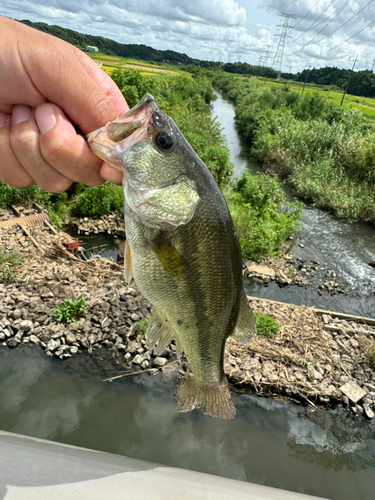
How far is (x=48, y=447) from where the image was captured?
8.28ft

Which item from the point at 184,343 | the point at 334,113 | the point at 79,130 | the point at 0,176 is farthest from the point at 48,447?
the point at 334,113

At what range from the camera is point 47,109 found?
1734 mm

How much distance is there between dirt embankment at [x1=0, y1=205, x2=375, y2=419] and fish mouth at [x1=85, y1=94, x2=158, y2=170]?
521cm

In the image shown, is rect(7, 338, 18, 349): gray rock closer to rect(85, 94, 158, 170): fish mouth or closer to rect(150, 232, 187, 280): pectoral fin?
rect(150, 232, 187, 280): pectoral fin

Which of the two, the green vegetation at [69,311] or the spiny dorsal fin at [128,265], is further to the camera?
the green vegetation at [69,311]

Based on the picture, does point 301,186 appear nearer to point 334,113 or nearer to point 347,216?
point 347,216

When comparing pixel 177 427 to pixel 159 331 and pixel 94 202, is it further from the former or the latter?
pixel 94 202

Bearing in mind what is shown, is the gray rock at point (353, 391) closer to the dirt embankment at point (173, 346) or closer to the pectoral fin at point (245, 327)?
the dirt embankment at point (173, 346)

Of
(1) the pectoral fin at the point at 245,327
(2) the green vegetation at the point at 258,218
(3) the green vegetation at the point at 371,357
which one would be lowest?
(3) the green vegetation at the point at 371,357

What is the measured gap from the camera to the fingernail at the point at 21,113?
1795 millimetres

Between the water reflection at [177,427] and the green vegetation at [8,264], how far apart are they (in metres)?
1.94

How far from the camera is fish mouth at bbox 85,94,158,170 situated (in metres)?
1.64

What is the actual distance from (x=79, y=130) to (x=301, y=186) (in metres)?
17.5

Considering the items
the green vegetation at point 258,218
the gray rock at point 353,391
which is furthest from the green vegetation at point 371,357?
the green vegetation at point 258,218
